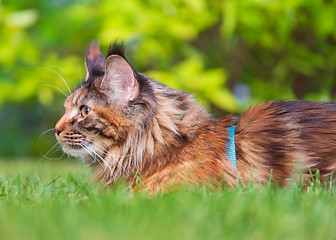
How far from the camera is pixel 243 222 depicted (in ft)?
5.08

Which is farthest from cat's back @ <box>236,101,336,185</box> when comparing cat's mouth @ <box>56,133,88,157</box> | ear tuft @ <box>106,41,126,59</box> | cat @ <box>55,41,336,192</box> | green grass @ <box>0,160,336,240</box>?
cat's mouth @ <box>56,133,88,157</box>

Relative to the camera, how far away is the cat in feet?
7.73

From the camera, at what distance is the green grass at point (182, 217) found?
1424 mm

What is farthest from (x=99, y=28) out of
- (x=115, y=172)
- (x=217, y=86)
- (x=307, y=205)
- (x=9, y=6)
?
(x=307, y=205)

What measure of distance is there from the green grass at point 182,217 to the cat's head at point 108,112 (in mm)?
606

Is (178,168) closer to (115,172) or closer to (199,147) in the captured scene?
(199,147)

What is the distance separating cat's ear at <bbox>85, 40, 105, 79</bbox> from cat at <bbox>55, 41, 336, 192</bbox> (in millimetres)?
158

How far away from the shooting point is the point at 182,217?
1.58 m

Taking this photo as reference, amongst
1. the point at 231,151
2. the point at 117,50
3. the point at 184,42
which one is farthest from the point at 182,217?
the point at 184,42

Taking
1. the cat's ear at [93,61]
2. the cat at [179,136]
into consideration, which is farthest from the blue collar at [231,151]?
the cat's ear at [93,61]

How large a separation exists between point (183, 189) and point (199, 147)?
1.38 feet

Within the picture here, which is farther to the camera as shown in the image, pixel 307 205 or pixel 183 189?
pixel 183 189

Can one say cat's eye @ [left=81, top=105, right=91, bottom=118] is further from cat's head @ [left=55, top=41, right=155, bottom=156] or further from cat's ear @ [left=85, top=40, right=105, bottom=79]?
cat's ear @ [left=85, top=40, right=105, bottom=79]

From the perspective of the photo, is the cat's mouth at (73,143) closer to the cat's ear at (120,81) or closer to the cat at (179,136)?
the cat at (179,136)
